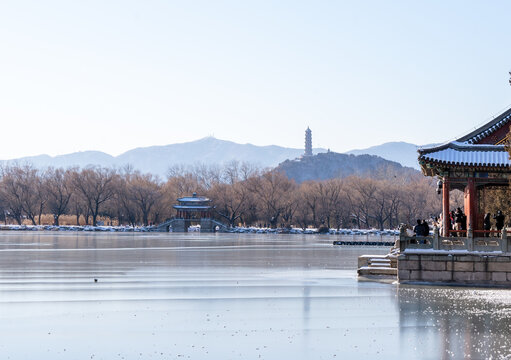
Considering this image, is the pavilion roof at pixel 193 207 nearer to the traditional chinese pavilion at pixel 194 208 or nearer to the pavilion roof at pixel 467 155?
the traditional chinese pavilion at pixel 194 208

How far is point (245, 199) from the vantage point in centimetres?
12206

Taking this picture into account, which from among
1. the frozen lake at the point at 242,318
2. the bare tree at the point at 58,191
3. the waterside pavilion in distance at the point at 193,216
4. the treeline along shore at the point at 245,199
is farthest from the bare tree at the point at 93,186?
the frozen lake at the point at 242,318

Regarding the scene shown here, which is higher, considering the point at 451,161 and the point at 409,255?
the point at 451,161

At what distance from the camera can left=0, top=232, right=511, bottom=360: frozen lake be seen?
42.3 feet

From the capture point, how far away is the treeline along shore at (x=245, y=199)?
112938mm

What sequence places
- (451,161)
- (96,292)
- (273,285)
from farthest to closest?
(451,161)
(273,285)
(96,292)

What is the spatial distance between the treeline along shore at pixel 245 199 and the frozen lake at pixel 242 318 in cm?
8628

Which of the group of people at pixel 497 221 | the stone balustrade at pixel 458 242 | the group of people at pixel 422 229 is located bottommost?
the stone balustrade at pixel 458 242

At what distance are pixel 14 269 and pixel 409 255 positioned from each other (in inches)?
608

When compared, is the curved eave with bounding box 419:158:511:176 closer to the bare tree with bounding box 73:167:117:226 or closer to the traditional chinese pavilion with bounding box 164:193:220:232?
the bare tree with bounding box 73:167:117:226

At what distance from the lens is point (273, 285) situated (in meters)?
24.1

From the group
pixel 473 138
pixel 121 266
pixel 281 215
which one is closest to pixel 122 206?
pixel 281 215

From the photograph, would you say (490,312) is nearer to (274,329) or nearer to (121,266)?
(274,329)

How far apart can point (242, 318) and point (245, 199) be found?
10559 centimetres
